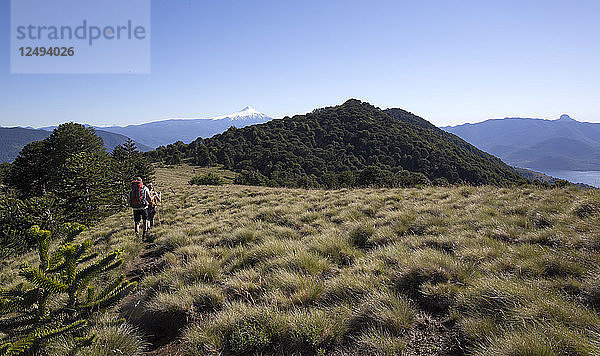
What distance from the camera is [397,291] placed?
3773 millimetres

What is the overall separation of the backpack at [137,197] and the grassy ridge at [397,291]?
3.50 metres

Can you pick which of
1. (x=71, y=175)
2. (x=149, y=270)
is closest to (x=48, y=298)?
(x=149, y=270)

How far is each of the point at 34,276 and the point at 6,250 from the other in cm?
1704

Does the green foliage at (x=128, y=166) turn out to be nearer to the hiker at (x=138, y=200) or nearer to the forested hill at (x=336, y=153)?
the hiker at (x=138, y=200)

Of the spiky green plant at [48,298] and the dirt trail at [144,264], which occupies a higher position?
the spiky green plant at [48,298]

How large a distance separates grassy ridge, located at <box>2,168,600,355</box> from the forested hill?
52.5 meters

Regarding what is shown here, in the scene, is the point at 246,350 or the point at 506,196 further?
the point at 506,196

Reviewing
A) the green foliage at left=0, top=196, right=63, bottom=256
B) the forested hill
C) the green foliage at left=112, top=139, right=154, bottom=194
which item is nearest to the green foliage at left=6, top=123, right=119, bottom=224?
the green foliage at left=112, top=139, right=154, bottom=194

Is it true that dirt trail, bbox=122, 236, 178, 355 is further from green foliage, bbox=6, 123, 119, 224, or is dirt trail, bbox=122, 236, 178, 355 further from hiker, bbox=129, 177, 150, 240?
green foliage, bbox=6, 123, 119, 224

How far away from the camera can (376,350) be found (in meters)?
2.69

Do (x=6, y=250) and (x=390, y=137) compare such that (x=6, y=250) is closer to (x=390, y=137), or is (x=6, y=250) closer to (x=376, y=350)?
(x=376, y=350)

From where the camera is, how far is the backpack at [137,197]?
972 cm

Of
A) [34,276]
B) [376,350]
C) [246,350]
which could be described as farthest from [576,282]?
[34,276]

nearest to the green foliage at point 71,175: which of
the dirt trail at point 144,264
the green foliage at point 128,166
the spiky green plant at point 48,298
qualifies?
the green foliage at point 128,166
